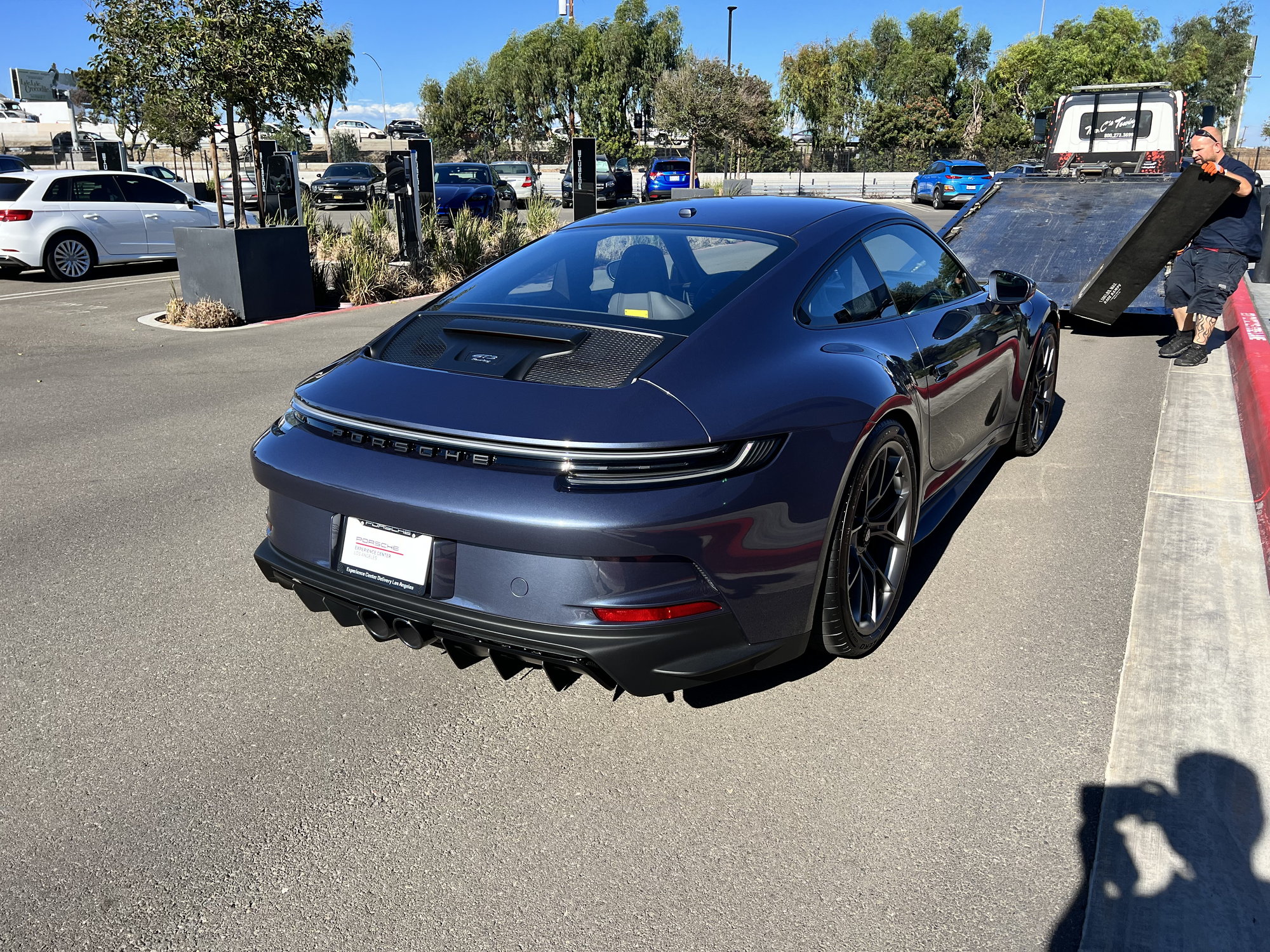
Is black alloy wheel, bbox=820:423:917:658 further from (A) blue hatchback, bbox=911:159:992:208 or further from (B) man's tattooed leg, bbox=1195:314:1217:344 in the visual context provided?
(A) blue hatchback, bbox=911:159:992:208

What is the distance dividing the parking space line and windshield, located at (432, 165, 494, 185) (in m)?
11.4

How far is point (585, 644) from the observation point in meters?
2.60

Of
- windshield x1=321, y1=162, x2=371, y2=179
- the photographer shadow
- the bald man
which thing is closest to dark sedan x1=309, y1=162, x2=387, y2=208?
windshield x1=321, y1=162, x2=371, y2=179

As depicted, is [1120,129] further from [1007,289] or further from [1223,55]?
[1223,55]

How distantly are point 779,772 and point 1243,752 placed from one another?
1.40 metres

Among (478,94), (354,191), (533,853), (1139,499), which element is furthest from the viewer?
(478,94)

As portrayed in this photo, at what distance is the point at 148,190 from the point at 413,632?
15068 millimetres

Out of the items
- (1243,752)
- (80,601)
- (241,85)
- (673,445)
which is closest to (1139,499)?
(1243,752)

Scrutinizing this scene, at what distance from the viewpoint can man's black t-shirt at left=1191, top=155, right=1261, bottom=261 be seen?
8.12 m

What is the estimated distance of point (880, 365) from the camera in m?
3.38

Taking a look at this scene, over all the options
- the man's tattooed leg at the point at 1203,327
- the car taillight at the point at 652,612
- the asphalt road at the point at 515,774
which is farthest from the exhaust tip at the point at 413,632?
the man's tattooed leg at the point at 1203,327

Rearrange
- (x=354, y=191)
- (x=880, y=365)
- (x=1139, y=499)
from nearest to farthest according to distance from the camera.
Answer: (x=880, y=365)
(x=1139, y=499)
(x=354, y=191)

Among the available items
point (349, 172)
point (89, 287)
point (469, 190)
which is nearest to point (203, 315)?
point (89, 287)

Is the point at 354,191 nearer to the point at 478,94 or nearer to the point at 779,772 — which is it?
the point at 779,772
